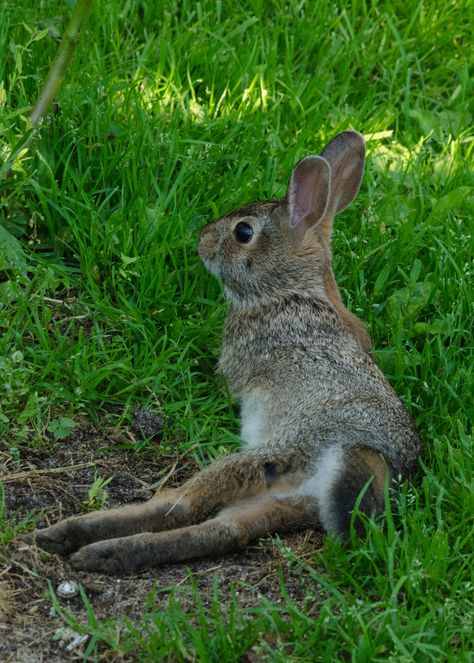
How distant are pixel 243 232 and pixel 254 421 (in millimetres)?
976

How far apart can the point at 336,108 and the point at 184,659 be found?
3751 millimetres

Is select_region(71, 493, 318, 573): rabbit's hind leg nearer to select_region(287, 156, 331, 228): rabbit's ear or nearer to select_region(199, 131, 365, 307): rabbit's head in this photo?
select_region(199, 131, 365, 307): rabbit's head

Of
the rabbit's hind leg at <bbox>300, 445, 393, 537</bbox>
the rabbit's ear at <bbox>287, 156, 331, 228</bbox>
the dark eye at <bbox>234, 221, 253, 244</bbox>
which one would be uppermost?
the rabbit's ear at <bbox>287, 156, 331, 228</bbox>

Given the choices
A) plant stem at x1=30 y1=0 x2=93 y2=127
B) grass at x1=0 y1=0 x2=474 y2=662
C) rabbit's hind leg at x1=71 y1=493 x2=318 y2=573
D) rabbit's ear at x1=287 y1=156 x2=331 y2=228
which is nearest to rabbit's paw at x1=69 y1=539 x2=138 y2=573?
rabbit's hind leg at x1=71 y1=493 x2=318 y2=573

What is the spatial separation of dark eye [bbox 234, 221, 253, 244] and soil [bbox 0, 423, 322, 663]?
111 centimetres

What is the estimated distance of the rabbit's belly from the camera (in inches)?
→ 187

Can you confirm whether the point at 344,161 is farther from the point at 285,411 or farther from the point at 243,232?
the point at 285,411

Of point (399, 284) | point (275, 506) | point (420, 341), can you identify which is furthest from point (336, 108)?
point (275, 506)

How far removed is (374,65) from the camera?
6895 millimetres

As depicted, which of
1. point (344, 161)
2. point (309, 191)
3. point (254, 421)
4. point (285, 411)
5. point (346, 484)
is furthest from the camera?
point (344, 161)

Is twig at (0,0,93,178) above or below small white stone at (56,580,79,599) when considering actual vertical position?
above

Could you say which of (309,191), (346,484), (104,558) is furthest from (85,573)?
(309,191)

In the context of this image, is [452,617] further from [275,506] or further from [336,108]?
[336,108]

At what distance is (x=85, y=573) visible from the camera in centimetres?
417
